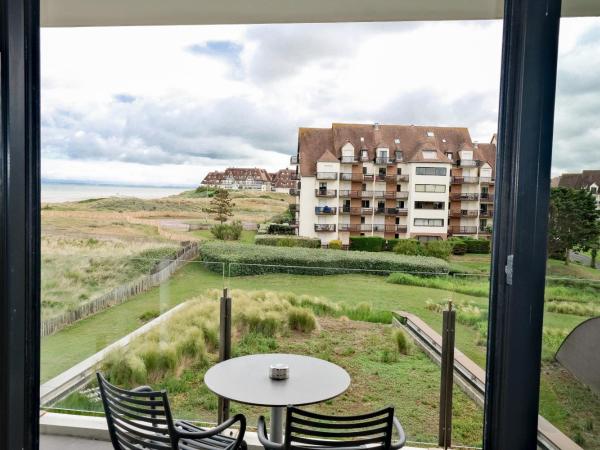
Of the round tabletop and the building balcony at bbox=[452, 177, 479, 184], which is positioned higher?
the building balcony at bbox=[452, 177, 479, 184]

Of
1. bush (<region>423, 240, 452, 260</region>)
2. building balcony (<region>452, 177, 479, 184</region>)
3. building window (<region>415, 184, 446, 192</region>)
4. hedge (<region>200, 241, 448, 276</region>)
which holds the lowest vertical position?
hedge (<region>200, 241, 448, 276</region>)

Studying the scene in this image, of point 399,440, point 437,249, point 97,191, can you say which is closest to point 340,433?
point 399,440

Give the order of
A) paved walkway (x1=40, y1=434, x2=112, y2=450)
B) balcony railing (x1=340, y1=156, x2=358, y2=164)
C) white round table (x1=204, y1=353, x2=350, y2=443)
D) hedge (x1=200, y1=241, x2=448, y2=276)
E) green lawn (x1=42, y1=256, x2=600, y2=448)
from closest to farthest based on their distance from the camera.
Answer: white round table (x1=204, y1=353, x2=350, y2=443)
paved walkway (x1=40, y1=434, x2=112, y2=450)
green lawn (x1=42, y1=256, x2=600, y2=448)
hedge (x1=200, y1=241, x2=448, y2=276)
balcony railing (x1=340, y1=156, x2=358, y2=164)

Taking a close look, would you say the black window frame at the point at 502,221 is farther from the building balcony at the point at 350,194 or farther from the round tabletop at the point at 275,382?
the building balcony at the point at 350,194

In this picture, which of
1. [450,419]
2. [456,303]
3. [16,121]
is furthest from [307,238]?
[16,121]

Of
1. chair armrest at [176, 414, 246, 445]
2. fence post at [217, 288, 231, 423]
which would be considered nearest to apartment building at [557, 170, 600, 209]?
chair armrest at [176, 414, 246, 445]

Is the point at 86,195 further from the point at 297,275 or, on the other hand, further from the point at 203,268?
the point at 297,275

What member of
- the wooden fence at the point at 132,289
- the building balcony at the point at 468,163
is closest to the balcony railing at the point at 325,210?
the building balcony at the point at 468,163

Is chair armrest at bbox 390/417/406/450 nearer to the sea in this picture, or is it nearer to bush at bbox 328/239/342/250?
bush at bbox 328/239/342/250
